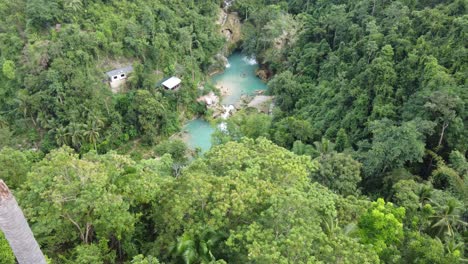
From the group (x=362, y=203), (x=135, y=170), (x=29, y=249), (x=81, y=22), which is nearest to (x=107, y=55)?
(x=81, y=22)

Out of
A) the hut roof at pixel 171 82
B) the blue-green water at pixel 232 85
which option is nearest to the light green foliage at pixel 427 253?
the blue-green water at pixel 232 85

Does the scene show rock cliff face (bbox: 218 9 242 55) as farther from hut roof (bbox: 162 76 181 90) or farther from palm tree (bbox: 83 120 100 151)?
palm tree (bbox: 83 120 100 151)

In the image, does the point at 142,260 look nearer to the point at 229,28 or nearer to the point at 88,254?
the point at 88,254

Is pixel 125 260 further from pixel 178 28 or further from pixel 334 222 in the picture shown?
pixel 178 28

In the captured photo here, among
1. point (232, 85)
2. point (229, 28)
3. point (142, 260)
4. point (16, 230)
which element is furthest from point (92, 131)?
point (16, 230)

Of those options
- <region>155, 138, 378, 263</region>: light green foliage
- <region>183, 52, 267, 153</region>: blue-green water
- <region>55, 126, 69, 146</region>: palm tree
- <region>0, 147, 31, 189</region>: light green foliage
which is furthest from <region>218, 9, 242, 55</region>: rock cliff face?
<region>155, 138, 378, 263</region>: light green foliage

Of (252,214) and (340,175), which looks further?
(340,175)

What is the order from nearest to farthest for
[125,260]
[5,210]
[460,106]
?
1. [5,210]
2. [125,260]
3. [460,106]
